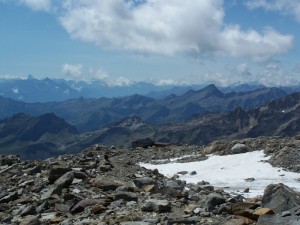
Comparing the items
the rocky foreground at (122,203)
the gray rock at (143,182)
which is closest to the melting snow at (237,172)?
the rocky foreground at (122,203)

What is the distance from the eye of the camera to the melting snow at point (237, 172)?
24.4 meters

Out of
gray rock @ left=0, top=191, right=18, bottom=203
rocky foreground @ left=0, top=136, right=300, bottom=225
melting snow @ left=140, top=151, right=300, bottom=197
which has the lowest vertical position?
melting snow @ left=140, top=151, right=300, bottom=197

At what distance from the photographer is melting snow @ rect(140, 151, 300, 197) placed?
80.1ft

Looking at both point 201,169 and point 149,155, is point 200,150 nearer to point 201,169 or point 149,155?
point 149,155

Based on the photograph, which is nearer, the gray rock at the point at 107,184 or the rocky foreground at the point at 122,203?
the rocky foreground at the point at 122,203

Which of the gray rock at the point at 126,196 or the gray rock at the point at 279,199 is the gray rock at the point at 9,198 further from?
the gray rock at the point at 279,199

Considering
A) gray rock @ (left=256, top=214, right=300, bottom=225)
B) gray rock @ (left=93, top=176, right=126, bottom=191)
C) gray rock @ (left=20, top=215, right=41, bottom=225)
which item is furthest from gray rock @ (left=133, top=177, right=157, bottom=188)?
gray rock @ (left=256, top=214, right=300, bottom=225)

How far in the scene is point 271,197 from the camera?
42.4ft

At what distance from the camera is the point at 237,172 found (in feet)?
96.6

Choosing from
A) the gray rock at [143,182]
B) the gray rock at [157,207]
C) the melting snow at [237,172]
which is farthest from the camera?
the melting snow at [237,172]

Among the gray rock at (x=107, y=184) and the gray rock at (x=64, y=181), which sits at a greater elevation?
the gray rock at (x=64, y=181)

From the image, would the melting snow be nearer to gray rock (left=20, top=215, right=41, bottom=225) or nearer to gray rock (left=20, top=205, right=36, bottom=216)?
gray rock (left=20, top=205, right=36, bottom=216)

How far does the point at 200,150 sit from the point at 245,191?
2072 centimetres

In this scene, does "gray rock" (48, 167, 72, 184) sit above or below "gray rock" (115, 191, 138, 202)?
above
